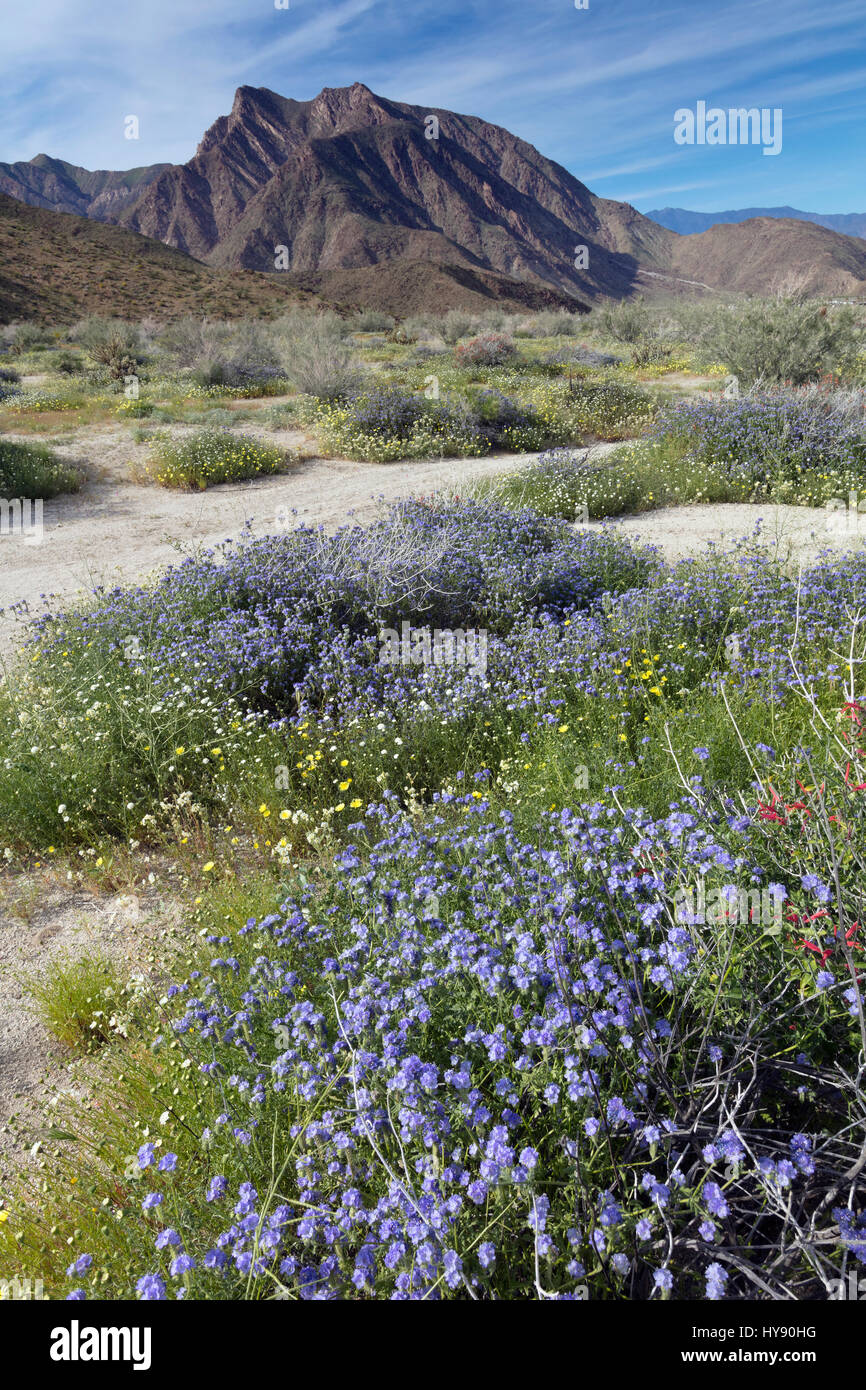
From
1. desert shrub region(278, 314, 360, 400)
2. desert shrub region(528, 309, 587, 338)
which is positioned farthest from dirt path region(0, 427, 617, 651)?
desert shrub region(528, 309, 587, 338)

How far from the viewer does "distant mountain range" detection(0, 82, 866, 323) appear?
122 m

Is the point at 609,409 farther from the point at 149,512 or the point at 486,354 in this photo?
the point at 149,512

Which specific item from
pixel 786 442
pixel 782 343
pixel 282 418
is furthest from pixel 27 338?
pixel 786 442

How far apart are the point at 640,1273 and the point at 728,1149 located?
0.39 meters

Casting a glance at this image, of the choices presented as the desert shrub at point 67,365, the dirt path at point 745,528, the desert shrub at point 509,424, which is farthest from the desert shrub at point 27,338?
the dirt path at point 745,528

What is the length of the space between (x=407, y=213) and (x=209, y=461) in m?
144

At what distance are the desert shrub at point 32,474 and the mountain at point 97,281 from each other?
27761mm

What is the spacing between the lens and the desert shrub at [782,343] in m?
13.4

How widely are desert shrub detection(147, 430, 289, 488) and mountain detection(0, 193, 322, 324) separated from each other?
1117 inches

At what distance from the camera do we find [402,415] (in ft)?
46.3

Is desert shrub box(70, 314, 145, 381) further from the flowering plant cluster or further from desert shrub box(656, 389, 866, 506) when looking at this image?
the flowering plant cluster

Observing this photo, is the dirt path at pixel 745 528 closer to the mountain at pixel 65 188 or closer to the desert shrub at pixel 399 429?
the desert shrub at pixel 399 429

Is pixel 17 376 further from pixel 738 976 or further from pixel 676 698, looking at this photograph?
pixel 738 976

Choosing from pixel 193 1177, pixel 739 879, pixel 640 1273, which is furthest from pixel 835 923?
pixel 193 1177
